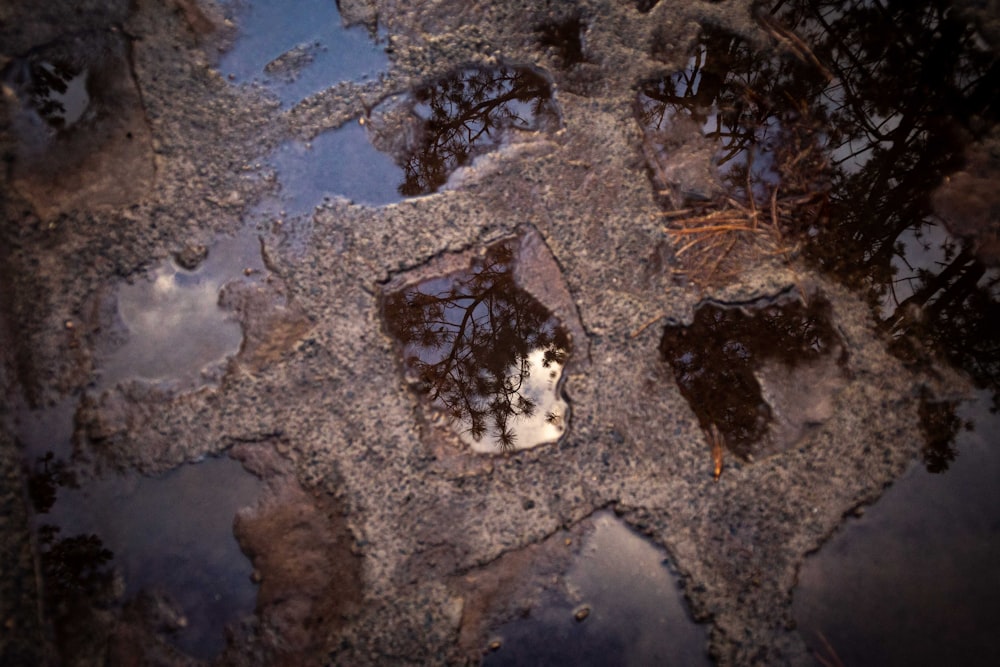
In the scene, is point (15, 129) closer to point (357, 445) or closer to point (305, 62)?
point (305, 62)

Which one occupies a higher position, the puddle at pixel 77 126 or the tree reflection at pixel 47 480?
the puddle at pixel 77 126

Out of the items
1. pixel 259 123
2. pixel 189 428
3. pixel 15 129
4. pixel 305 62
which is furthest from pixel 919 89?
pixel 15 129

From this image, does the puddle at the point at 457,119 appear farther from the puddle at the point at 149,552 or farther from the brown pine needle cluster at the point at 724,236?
the puddle at the point at 149,552

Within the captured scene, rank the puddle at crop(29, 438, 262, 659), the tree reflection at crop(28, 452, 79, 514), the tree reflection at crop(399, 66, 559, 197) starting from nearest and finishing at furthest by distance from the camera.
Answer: the puddle at crop(29, 438, 262, 659), the tree reflection at crop(28, 452, 79, 514), the tree reflection at crop(399, 66, 559, 197)

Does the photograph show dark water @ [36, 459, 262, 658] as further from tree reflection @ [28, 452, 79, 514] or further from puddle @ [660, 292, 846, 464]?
puddle @ [660, 292, 846, 464]

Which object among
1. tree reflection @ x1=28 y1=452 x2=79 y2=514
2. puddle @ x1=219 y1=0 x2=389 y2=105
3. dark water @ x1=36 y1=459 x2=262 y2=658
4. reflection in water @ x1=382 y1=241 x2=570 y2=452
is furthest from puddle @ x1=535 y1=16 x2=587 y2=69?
tree reflection @ x1=28 y1=452 x2=79 y2=514

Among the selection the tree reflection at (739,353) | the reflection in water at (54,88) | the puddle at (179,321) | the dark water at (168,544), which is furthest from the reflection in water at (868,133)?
the reflection in water at (54,88)
